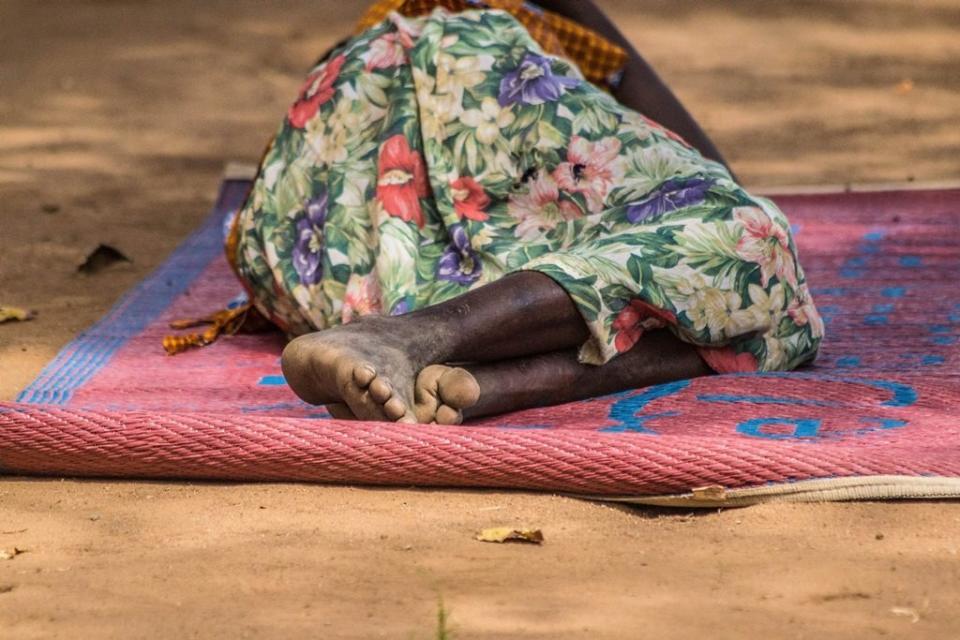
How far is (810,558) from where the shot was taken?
205cm

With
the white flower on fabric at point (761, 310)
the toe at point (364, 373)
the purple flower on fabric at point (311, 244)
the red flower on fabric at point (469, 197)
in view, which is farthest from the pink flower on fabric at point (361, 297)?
the white flower on fabric at point (761, 310)

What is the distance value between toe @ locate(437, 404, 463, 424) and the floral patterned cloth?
0.29 metres

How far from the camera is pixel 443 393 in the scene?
8.13ft

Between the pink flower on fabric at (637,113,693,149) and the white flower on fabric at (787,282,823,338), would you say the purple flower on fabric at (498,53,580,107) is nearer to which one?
the pink flower on fabric at (637,113,693,149)

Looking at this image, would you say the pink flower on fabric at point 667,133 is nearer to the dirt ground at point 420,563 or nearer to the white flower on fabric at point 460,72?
the white flower on fabric at point 460,72

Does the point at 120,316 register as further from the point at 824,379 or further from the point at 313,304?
the point at 824,379

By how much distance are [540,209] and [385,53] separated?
0.50m

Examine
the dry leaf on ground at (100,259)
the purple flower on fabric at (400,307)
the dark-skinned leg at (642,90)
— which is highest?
the dark-skinned leg at (642,90)

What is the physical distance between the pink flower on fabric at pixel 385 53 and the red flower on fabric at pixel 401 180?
199 mm

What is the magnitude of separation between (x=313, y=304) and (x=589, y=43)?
883 millimetres

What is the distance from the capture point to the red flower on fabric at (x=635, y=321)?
8.70 feet

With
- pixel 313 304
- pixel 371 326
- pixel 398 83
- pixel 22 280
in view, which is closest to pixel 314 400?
pixel 371 326

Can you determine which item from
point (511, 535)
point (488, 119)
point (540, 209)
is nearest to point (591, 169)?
point (540, 209)

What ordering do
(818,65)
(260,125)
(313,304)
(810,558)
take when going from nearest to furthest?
1. (810,558)
2. (313,304)
3. (260,125)
4. (818,65)
